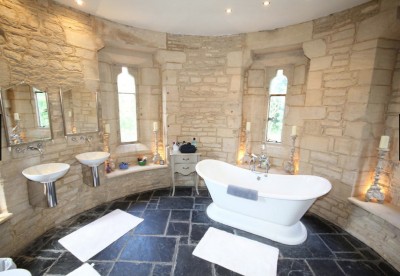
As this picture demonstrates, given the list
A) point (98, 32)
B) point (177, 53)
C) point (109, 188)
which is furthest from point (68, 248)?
point (177, 53)

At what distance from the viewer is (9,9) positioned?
6.28 ft

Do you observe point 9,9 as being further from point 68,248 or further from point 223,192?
point 223,192

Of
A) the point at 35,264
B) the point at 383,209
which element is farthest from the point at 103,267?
the point at 383,209

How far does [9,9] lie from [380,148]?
4.55 meters

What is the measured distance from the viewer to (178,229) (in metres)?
2.46

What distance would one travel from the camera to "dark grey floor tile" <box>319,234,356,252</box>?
215cm

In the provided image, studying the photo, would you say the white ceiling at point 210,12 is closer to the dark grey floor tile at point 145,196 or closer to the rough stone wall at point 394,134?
the rough stone wall at point 394,134

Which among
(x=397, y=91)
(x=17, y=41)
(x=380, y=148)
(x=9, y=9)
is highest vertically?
(x=9, y=9)

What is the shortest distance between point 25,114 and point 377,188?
14.7 ft

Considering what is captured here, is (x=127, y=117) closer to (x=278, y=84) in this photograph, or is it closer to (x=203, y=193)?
(x=203, y=193)

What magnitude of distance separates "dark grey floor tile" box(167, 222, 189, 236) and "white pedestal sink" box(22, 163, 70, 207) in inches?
58.9

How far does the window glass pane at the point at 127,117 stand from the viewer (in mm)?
3542

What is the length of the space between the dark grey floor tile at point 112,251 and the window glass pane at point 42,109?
69.5 inches

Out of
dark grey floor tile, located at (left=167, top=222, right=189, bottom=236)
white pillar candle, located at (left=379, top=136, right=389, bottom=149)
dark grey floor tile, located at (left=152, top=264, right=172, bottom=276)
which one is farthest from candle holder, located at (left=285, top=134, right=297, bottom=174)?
dark grey floor tile, located at (left=152, top=264, right=172, bottom=276)
